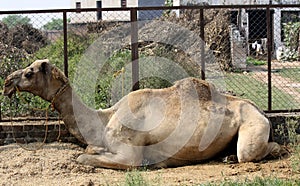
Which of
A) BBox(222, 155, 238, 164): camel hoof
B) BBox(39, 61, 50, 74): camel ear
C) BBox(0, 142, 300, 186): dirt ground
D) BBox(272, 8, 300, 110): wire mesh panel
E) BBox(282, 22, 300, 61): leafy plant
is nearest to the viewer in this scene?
BBox(0, 142, 300, 186): dirt ground

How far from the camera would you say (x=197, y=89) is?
8188 mm

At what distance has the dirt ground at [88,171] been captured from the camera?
23.1 ft

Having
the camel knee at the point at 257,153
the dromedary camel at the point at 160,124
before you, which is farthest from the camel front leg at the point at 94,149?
the camel knee at the point at 257,153

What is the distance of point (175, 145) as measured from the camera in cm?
795

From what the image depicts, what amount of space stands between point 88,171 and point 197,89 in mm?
1883

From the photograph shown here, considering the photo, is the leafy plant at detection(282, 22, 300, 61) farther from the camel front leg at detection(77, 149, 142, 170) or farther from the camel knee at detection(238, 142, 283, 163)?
the camel front leg at detection(77, 149, 142, 170)

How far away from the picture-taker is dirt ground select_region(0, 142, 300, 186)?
7.05 metres

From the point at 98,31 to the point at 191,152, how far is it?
11763 mm

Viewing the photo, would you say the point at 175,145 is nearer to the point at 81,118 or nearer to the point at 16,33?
the point at 81,118

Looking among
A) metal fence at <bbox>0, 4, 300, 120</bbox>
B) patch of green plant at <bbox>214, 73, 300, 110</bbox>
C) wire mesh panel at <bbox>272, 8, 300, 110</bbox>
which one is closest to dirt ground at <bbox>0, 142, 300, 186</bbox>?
metal fence at <bbox>0, 4, 300, 120</bbox>

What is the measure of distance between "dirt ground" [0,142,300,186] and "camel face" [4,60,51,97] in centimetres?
91

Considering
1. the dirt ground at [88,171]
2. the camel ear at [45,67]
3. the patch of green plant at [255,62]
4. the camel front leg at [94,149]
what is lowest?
the dirt ground at [88,171]

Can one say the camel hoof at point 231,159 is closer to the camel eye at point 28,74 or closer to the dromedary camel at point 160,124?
the dromedary camel at point 160,124

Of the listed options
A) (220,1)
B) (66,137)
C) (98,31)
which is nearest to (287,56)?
(220,1)
